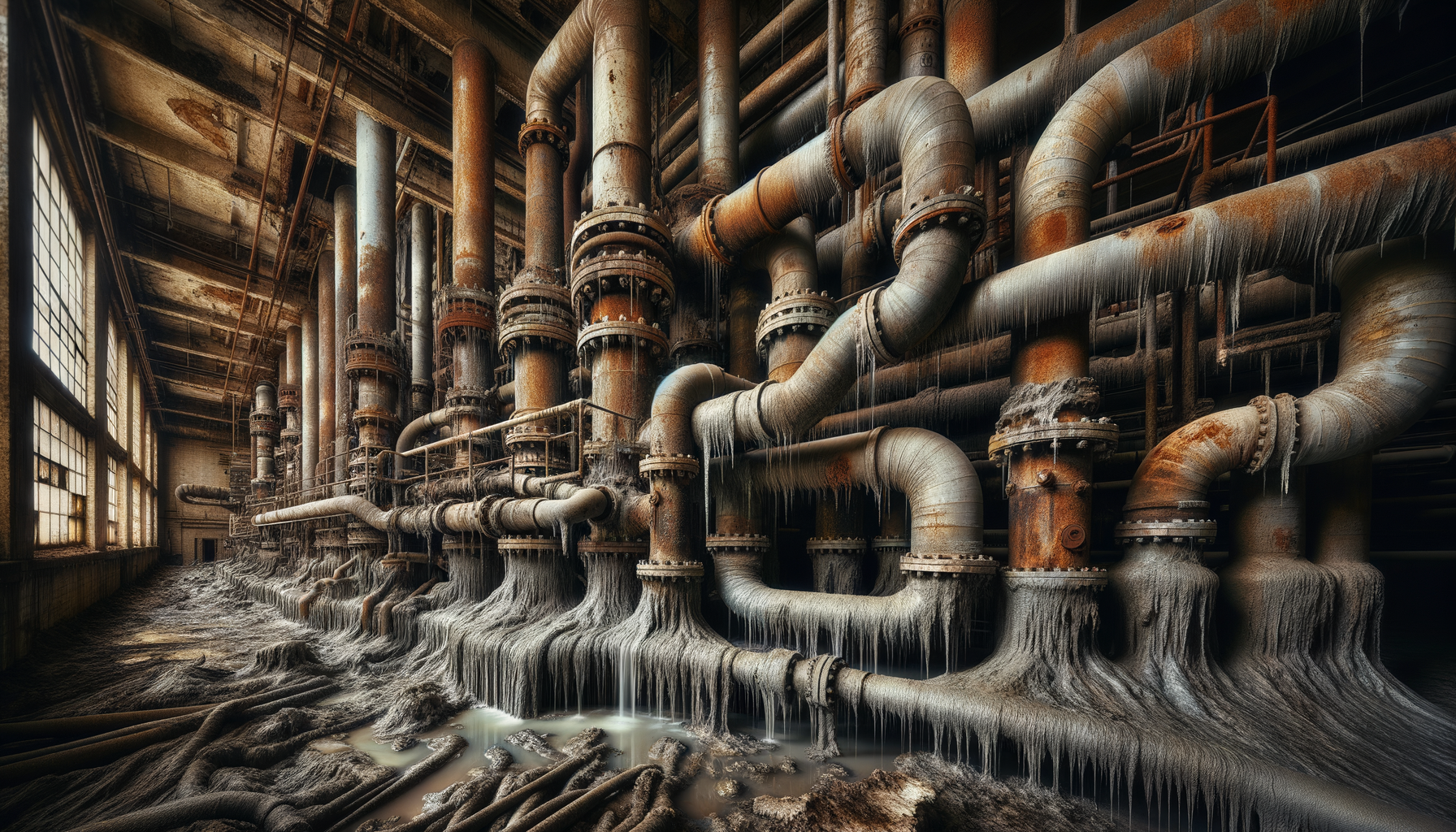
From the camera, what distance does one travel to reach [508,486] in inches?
270

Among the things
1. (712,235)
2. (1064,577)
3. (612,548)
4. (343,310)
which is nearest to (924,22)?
(712,235)

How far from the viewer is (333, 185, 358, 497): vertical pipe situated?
42.6ft

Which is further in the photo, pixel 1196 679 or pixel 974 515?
pixel 974 515

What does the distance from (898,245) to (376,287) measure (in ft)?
40.6

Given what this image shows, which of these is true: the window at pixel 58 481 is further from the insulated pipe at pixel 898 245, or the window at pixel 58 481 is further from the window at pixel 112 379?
the insulated pipe at pixel 898 245

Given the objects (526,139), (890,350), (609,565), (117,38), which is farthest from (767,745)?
(117,38)

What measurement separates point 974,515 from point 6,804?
6.54 meters

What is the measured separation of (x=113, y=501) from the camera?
45.8 feet

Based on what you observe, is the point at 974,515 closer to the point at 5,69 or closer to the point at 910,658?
the point at 910,658

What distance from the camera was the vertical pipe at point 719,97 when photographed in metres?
7.10

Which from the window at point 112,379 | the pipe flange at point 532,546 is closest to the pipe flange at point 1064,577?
the pipe flange at point 532,546

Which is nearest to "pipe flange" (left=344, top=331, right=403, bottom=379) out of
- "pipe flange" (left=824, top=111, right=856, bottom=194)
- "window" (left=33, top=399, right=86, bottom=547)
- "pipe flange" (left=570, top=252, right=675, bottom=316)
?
"window" (left=33, top=399, right=86, bottom=547)

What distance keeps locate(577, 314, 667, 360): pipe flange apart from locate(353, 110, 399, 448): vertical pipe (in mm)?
7903

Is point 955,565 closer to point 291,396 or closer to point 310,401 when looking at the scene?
point 310,401
